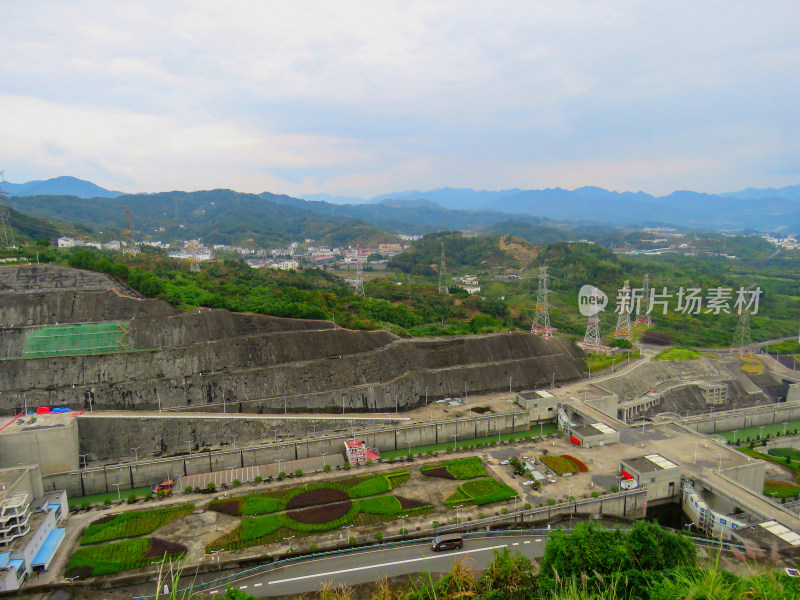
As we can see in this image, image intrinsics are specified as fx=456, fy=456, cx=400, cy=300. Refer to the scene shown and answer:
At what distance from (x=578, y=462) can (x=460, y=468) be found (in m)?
9.64

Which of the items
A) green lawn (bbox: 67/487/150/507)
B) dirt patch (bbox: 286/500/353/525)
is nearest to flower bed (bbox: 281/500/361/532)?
dirt patch (bbox: 286/500/353/525)

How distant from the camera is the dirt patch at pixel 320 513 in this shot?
2923cm

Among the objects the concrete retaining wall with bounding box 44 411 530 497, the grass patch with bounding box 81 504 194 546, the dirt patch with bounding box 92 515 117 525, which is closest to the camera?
the grass patch with bounding box 81 504 194 546

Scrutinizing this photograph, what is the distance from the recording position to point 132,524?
29234 mm

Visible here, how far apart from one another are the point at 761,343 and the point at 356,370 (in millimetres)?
Result: 68368

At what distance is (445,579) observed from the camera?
2084 centimetres

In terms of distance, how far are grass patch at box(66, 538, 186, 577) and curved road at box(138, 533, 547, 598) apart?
85.5 inches

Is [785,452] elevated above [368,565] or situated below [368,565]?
below

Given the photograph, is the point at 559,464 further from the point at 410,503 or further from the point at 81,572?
the point at 81,572

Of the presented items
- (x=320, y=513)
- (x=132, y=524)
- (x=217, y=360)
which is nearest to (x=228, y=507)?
(x=132, y=524)

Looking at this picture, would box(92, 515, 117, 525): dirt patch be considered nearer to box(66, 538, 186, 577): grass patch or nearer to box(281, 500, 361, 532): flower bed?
box(66, 538, 186, 577): grass patch

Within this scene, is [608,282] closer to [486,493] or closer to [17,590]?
[486,493]

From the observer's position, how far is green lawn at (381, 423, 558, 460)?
4066 cm

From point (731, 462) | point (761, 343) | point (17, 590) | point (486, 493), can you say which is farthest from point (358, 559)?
point (761, 343)
